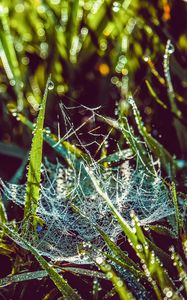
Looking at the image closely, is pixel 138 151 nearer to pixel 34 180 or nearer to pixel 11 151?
pixel 34 180

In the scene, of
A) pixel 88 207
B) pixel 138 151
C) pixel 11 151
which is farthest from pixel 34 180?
pixel 11 151

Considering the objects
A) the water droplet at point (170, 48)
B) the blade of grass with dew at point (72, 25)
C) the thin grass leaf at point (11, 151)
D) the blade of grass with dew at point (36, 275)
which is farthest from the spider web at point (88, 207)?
the blade of grass with dew at point (72, 25)

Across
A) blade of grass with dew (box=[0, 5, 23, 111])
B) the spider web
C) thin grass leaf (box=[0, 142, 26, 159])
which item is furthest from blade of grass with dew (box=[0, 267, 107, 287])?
blade of grass with dew (box=[0, 5, 23, 111])

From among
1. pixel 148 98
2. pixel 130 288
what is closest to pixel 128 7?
pixel 148 98

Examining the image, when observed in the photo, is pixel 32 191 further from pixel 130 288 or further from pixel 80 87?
pixel 80 87

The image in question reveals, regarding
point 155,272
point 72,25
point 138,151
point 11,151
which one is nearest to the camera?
point 155,272

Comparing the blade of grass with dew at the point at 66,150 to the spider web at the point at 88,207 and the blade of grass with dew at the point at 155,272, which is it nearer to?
the spider web at the point at 88,207

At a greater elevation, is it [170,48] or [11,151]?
[170,48]

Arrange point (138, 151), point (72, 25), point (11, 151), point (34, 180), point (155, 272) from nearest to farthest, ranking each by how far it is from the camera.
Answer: point (155, 272), point (34, 180), point (138, 151), point (11, 151), point (72, 25)

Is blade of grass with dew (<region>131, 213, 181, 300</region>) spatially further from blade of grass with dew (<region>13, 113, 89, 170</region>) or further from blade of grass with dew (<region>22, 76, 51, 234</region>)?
blade of grass with dew (<region>13, 113, 89, 170</region>)
